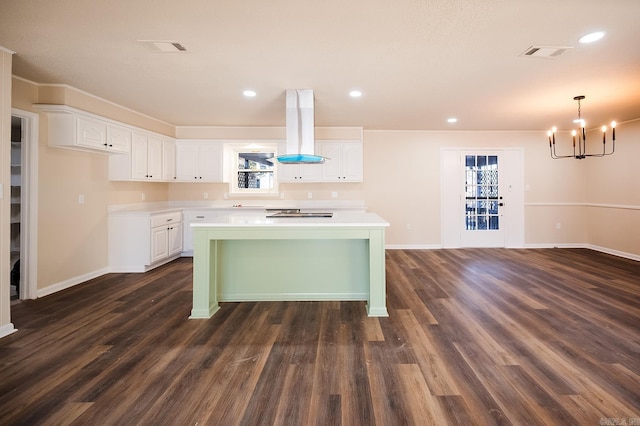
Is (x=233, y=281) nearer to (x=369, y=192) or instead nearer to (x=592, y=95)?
(x=369, y=192)

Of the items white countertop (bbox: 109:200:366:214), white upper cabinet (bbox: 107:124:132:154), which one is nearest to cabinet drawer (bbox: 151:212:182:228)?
white countertop (bbox: 109:200:366:214)

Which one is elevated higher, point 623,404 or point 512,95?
point 512,95

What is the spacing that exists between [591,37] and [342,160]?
3713 mm

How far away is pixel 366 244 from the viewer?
10.3ft

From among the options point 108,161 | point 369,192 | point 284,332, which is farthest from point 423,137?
point 108,161

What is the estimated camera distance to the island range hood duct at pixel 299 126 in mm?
3709

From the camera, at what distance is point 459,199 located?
6.16m

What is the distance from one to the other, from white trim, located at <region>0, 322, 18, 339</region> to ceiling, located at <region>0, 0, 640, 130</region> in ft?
7.69

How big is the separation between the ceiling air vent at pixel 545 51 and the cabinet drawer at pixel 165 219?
4.91 m

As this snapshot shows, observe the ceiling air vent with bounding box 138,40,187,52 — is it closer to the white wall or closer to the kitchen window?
the white wall

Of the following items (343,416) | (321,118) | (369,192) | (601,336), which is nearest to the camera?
(343,416)

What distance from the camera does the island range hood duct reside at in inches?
146

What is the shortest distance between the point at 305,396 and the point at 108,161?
4.34 metres

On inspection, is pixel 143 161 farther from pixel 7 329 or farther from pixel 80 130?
pixel 7 329
